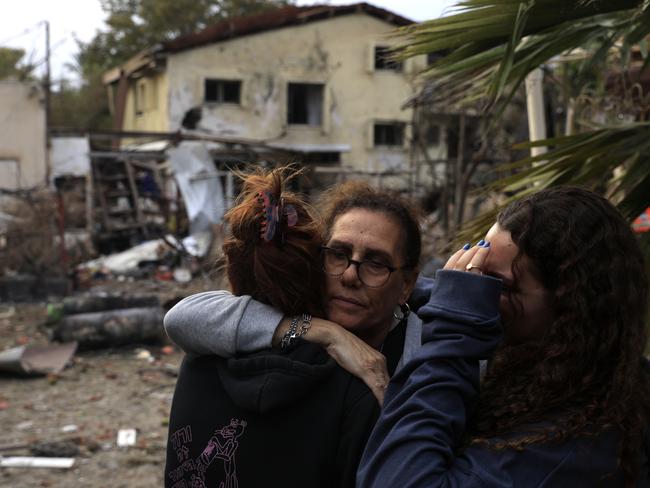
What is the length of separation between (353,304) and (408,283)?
0.20 metres

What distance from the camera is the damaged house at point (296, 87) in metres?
26.3

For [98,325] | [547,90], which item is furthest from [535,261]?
[547,90]

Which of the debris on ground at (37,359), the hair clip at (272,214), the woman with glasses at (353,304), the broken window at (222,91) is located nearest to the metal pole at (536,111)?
the woman with glasses at (353,304)

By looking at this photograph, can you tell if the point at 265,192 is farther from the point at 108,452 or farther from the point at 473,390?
the point at 108,452

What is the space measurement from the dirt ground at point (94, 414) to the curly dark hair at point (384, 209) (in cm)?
453

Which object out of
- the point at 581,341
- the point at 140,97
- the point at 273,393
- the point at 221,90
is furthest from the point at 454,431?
the point at 140,97

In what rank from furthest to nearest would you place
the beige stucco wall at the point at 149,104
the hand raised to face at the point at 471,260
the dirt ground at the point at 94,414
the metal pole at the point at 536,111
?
the beige stucco wall at the point at 149,104 → the dirt ground at the point at 94,414 → the metal pole at the point at 536,111 → the hand raised to face at the point at 471,260

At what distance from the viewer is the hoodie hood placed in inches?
68.8

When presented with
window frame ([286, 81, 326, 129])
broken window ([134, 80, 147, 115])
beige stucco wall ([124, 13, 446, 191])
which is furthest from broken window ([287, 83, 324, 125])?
broken window ([134, 80, 147, 115])

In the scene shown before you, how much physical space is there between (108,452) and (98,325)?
3913mm

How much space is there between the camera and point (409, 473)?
1460mm

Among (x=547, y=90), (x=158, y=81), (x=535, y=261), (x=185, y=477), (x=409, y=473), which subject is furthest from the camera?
(x=158, y=81)

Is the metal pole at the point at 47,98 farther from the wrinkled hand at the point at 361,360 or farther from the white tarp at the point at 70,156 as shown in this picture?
the wrinkled hand at the point at 361,360

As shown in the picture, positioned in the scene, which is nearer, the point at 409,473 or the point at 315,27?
the point at 409,473
